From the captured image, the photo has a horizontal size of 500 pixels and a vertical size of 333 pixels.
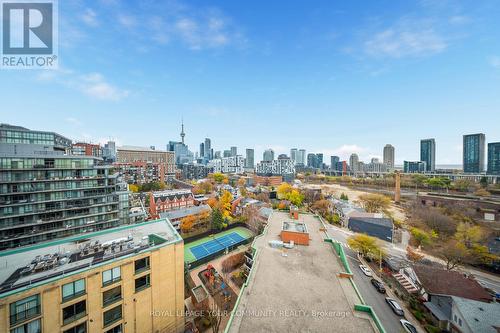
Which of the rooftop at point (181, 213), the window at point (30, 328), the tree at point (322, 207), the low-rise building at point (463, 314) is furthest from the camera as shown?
the tree at point (322, 207)

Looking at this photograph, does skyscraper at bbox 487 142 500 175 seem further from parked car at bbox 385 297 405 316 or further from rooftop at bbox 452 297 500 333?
parked car at bbox 385 297 405 316

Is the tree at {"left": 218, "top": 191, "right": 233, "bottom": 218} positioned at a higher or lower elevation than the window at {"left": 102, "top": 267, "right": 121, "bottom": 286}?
lower

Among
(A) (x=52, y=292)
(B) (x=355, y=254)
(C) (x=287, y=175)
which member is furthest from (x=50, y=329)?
(C) (x=287, y=175)

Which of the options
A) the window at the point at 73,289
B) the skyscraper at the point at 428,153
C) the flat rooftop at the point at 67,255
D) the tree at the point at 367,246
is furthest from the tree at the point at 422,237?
the skyscraper at the point at 428,153

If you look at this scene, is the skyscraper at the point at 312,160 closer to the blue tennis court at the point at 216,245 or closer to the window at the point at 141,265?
the blue tennis court at the point at 216,245

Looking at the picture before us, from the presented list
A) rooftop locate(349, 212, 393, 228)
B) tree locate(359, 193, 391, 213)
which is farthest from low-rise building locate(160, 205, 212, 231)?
tree locate(359, 193, 391, 213)

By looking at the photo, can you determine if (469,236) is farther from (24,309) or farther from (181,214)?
(24,309)
